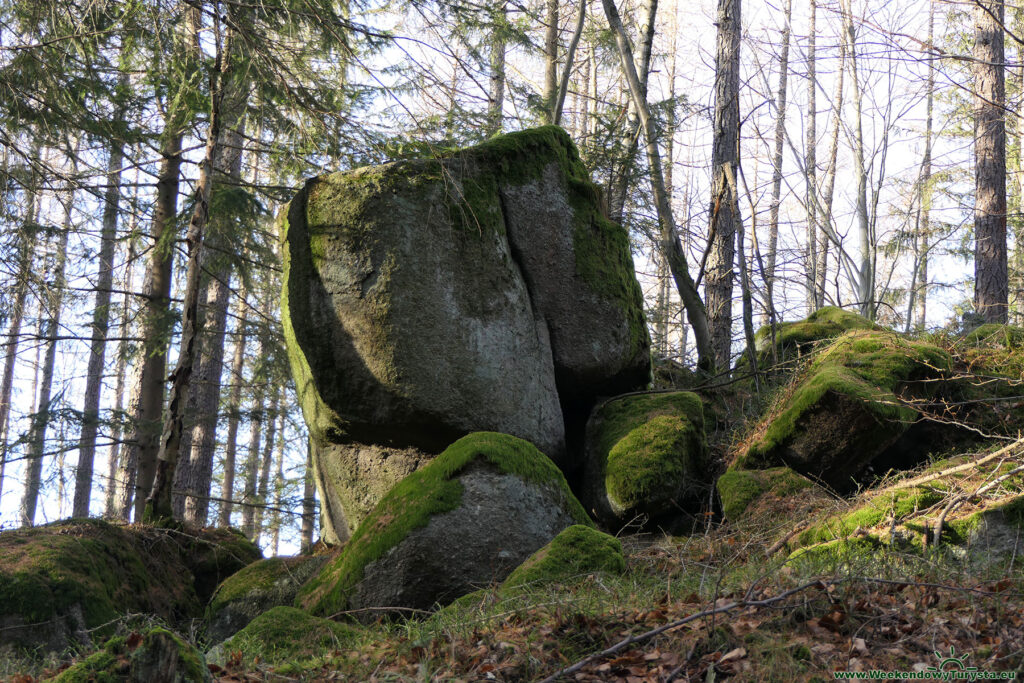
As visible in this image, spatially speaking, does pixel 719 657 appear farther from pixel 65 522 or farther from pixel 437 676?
pixel 65 522

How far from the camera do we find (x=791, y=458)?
711 centimetres

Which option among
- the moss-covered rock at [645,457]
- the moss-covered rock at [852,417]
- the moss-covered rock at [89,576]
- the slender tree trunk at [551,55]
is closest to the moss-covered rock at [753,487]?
the moss-covered rock at [852,417]

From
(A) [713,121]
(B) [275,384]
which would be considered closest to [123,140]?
(B) [275,384]

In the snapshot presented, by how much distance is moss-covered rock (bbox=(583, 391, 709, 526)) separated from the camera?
7078mm

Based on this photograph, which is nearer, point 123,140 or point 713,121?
point 123,140

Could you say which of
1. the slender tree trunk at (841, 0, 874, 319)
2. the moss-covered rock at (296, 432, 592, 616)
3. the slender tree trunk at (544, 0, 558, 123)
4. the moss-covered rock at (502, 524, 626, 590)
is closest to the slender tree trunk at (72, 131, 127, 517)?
the moss-covered rock at (296, 432, 592, 616)

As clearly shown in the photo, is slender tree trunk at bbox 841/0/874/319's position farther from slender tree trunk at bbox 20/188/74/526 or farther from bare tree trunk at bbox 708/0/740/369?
slender tree trunk at bbox 20/188/74/526

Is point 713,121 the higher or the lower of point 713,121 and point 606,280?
the higher

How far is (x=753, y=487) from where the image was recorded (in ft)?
22.3

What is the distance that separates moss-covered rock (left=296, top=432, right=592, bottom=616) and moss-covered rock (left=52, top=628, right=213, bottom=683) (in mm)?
2317

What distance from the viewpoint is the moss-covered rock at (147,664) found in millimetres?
3000

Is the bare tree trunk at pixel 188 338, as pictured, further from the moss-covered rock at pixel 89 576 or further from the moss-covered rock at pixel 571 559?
the moss-covered rock at pixel 571 559

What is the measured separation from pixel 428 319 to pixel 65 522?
4.33 metres

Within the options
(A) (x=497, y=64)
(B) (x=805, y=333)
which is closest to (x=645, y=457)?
(B) (x=805, y=333)
